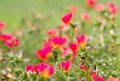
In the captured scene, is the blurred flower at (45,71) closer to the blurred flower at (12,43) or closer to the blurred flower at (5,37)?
the blurred flower at (12,43)

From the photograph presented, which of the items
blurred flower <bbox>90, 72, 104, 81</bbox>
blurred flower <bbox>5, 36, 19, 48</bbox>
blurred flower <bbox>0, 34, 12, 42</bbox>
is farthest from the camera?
blurred flower <bbox>0, 34, 12, 42</bbox>

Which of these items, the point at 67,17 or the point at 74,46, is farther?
the point at 74,46

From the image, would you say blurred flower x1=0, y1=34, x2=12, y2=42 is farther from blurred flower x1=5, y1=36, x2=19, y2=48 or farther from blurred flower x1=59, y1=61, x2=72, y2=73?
blurred flower x1=59, y1=61, x2=72, y2=73

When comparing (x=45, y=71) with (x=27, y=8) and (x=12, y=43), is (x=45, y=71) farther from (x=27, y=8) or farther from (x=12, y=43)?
(x=27, y=8)

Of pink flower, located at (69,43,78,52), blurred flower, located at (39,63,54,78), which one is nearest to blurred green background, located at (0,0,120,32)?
pink flower, located at (69,43,78,52)

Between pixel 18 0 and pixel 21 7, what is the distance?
426 millimetres

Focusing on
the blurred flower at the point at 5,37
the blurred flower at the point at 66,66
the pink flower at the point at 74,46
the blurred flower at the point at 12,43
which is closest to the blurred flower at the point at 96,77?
the blurred flower at the point at 66,66

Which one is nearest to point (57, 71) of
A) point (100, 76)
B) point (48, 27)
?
point (100, 76)

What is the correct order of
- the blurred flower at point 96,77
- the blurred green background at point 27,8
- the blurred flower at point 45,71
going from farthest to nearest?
the blurred green background at point 27,8 → the blurred flower at point 45,71 → the blurred flower at point 96,77

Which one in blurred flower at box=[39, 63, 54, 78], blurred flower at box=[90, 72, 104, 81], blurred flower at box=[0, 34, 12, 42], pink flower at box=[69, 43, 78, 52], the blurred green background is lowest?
blurred flower at box=[90, 72, 104, 81]

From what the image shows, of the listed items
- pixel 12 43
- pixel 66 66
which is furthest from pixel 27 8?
pixel 66 66

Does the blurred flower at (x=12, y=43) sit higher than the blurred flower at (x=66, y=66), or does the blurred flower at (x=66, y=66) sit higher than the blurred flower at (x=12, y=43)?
the blurred flower at (x=12, y=43)

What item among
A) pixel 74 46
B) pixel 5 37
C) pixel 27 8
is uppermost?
pixel 27 8

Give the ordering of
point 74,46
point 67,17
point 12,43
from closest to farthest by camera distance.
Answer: point 67,17 < point 74,46 < point 12,43
